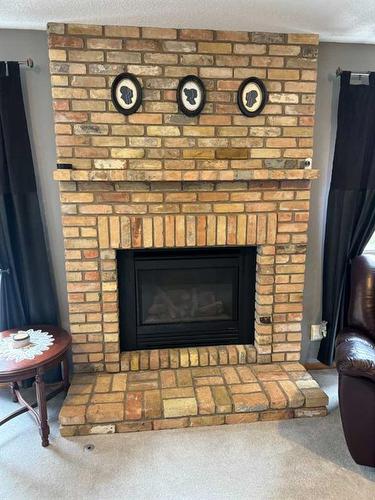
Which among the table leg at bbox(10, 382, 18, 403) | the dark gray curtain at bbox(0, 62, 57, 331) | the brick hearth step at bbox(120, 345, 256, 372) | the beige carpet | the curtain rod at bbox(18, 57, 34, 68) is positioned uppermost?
the curtain rod at bbox(18, 57, 34, 68)

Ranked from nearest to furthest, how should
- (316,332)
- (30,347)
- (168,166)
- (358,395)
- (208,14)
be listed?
(358,395)
(208,14)
(30,347)
(168,166)
(316,332)

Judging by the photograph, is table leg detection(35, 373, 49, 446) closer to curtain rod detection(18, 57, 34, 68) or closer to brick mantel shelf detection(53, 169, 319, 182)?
brick mantel shelf detection(53, 169, 319, 182)

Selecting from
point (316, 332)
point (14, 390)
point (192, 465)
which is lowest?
point (192, 465)

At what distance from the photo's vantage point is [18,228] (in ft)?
7.48

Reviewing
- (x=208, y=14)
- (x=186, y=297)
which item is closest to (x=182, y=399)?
(x=186, y=297)

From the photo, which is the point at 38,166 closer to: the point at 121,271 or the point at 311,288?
the point at 121,271

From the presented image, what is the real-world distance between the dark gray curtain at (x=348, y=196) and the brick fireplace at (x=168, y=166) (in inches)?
9.7

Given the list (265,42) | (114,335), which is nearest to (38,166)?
(114,335)

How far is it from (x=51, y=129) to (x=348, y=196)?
1969 millimetres

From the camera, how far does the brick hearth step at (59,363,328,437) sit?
6.69ft

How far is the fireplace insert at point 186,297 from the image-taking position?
7.95ft

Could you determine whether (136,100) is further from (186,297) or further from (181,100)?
(186,297)

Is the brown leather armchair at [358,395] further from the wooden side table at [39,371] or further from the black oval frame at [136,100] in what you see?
the black oval frame at [136,100]

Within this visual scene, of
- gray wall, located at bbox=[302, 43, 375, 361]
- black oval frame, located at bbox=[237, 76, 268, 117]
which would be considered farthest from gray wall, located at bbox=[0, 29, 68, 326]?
gray wall, located at bbox=[302, 43, 375, 361]
